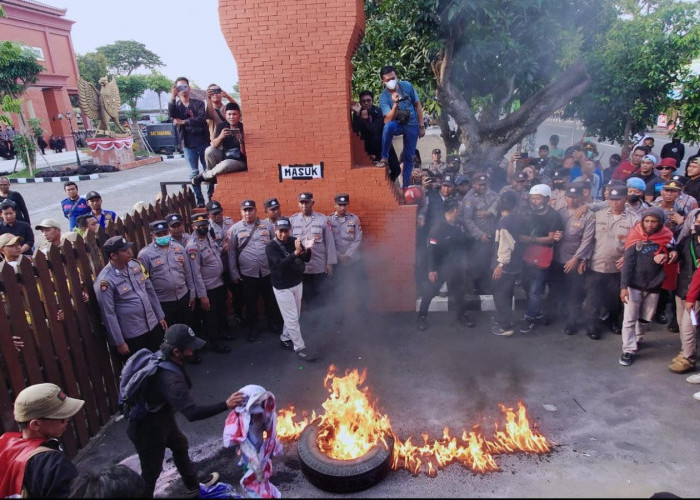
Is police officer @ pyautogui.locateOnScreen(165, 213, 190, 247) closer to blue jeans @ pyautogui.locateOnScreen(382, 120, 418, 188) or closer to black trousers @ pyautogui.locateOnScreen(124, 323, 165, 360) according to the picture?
black trousers @ pyautogui.locateOnScreen(124, 323, 165, 360)

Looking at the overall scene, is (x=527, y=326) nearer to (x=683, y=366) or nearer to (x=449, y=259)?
(x=449, y=259)

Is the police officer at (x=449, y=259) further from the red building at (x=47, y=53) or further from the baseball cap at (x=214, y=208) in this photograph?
the red building at (x=47, y=53)

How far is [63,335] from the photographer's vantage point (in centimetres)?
456

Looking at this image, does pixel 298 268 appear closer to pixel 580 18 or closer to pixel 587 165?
pixel 587 165

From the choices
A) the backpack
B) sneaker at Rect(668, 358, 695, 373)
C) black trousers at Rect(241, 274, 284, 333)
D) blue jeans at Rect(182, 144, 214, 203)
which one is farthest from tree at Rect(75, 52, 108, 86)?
sneaker at Rect(668, 358, 695, 373)

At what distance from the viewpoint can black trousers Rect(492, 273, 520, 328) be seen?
6.82 m

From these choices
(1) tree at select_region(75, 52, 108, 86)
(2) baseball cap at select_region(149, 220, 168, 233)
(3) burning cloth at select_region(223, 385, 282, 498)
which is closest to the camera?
(3) burning cloth at select_region(223, 385, 282, 498)

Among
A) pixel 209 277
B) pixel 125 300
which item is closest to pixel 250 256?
pixel 209 277

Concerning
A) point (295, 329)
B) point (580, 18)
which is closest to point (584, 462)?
point (295, 329)

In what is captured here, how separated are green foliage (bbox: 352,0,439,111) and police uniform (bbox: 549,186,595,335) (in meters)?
4.52

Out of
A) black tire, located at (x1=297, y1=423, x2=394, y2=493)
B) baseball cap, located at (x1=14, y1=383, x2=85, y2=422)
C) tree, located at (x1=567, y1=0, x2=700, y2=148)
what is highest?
tree, located at (x1=567, y1=0, x2=700, y2=148)

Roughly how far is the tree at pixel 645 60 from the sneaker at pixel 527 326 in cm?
682

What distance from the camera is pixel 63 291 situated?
4.63 m

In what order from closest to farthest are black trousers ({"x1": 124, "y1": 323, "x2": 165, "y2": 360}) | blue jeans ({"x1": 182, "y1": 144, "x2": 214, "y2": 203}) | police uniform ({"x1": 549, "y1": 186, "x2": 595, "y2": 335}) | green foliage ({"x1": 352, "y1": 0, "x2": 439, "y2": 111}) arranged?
black trousers ({"x1": 124, "y1": 323, "x2": 165, "y2": 360}) → police uniform ({"x1": 549, "y1": 186, "x2": 595, "y2": 335}) → blue jeans ({"x1": 182, "y1": 144, "x2": 214, "y2": 203}) → green foliage ({"x1": 352, "y1": 0, "x2": 439, "y2": 111})
